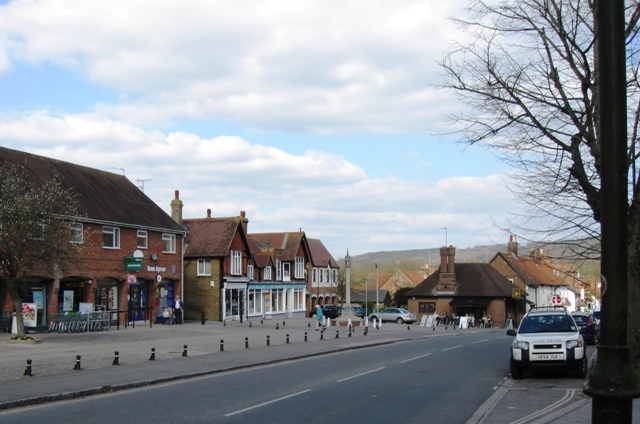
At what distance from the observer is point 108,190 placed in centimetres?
4356

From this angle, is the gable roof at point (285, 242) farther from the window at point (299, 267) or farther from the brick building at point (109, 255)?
the brick building at point (109, 255)

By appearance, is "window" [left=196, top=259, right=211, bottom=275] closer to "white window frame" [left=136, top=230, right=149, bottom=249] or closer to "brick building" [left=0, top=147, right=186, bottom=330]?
"brick building" [left=0, top=147, right=186, bottom=330]

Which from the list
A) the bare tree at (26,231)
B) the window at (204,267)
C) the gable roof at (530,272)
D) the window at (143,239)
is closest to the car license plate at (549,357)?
the bare tree at (26,231)

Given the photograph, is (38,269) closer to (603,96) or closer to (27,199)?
(27,199)

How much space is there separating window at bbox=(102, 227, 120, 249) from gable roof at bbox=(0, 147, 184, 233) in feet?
1.85

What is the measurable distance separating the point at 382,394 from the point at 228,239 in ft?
133

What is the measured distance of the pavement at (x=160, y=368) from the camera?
41.3ft

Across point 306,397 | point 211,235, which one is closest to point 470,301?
point 211,235

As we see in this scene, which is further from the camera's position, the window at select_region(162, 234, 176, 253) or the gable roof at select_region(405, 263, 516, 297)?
the gable roof at select_region(405, 263, 516, 297)

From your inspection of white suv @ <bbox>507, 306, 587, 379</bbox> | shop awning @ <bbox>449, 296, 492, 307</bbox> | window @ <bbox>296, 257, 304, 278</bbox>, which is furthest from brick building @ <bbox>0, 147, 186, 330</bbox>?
shop awning @ <bbox>449, 296, 492, 307</bbox>

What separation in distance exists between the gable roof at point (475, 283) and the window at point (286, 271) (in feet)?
42.4

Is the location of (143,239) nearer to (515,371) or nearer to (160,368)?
(160,368)

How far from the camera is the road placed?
1170cm

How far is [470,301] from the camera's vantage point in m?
68.2
